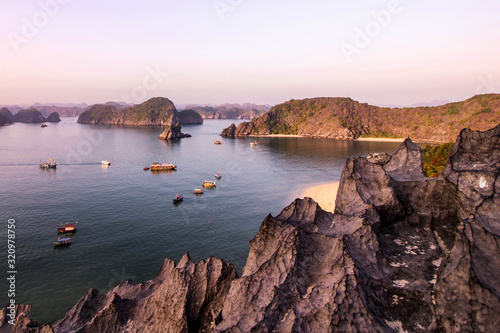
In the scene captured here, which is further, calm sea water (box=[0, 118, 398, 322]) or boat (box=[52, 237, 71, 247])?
boat (box=[52, 237, 71, 247])

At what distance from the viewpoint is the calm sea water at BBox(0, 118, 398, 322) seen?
39.2 meters

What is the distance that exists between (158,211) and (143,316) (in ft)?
148

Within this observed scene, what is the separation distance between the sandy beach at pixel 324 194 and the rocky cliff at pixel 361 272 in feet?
125

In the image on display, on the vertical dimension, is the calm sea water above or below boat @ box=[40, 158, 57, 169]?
below

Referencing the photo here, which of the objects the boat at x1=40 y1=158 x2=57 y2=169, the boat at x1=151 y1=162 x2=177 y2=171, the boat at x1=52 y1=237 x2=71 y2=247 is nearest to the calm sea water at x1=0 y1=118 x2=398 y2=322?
the boat at x1=52 y1=237 x2=71 y2=247

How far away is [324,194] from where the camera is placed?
73.0 m

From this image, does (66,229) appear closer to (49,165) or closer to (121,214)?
(121,214)

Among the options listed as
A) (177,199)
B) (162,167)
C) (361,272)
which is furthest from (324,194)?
(162,167)

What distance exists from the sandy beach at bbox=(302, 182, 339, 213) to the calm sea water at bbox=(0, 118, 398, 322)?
354 cm

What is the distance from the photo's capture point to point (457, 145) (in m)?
21.2

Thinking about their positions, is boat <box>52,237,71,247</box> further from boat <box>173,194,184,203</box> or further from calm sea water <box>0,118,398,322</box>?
boat <box>173,194,184,203</box>

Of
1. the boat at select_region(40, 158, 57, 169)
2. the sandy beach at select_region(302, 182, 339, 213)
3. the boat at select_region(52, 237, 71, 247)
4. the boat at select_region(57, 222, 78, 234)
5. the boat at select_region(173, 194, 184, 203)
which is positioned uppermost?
the boat at select_region(40, 158, 57, 169)

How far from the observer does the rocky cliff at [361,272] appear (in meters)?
13.8

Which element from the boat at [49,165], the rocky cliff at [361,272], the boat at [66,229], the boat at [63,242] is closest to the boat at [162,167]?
the boat at [49,165]
